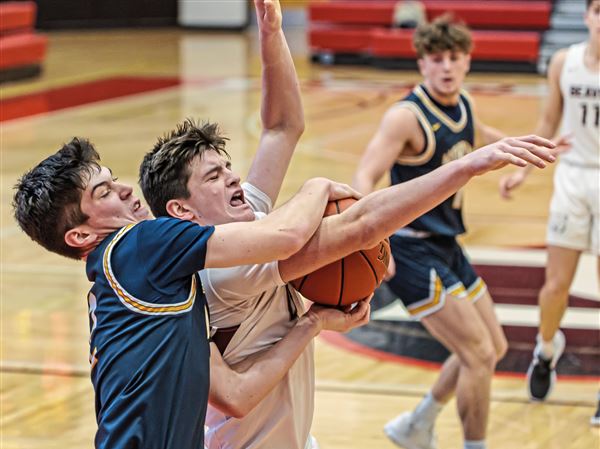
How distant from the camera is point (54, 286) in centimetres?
727

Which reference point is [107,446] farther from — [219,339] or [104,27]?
[104,27]

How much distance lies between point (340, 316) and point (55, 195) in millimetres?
854

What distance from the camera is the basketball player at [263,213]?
2695 mm

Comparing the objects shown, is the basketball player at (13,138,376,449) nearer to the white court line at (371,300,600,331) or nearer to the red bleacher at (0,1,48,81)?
the white court line at (371,300,600,331)

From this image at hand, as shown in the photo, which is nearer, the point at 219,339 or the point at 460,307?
the point at 219,339

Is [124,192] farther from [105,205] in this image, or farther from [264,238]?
[264,238]

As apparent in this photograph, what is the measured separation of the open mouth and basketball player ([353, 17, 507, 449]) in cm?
176

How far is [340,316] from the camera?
303cm

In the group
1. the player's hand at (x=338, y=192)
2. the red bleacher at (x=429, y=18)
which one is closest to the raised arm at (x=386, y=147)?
the player's hand at (x=338, y=192)

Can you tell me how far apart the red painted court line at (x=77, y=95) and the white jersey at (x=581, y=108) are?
9456mm

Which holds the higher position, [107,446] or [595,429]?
[107,446]

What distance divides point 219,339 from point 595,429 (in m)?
2.71

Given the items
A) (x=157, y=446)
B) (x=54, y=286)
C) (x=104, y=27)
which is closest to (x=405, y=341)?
(x=54, y=286)

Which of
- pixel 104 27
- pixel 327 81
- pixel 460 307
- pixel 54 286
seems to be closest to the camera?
pixel 460 307
